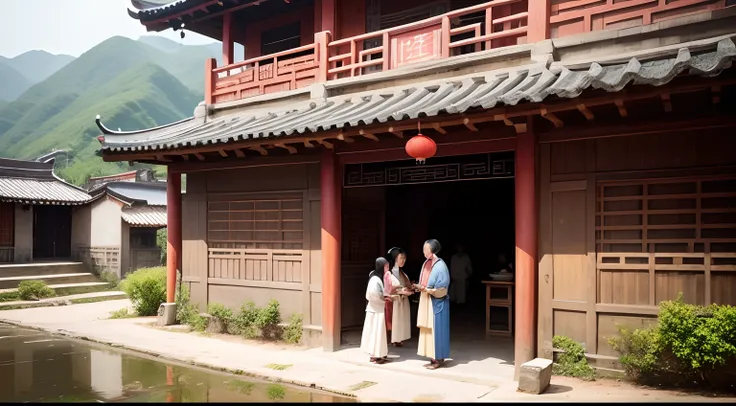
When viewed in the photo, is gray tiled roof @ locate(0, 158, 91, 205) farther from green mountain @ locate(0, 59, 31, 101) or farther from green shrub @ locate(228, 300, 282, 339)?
green mountain @ locate(0, 59, 31, 101)


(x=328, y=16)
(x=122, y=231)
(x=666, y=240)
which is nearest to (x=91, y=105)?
(x=122, y=231)

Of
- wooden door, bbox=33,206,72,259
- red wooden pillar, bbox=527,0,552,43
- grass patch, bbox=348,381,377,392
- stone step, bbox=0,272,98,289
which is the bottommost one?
stone step, bbox=0,272,98,289

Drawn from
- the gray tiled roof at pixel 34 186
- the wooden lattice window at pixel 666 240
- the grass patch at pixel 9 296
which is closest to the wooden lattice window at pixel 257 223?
the wooden lattice window at pixel 666 240

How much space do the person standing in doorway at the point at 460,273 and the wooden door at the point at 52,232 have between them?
56.0ft

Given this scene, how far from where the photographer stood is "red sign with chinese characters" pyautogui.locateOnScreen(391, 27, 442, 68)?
9430mm

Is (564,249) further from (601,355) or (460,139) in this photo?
(460,139)

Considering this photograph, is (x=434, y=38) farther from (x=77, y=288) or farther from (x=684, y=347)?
(x=77, y=288)

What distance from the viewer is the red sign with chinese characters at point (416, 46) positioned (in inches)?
371

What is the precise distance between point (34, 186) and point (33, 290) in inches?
285

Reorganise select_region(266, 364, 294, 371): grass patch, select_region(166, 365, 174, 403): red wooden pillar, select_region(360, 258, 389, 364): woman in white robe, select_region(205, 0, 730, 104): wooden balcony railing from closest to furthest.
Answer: select_region(166, 365, 174, 403): red wooden pillar → select_region(205, 0, 730, 104): wooden balcony railing → select_region(266, 364, 294, 371): grass patch → select_region(360, 258, 389, 364): woman in white robe

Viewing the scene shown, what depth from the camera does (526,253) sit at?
24.4ft

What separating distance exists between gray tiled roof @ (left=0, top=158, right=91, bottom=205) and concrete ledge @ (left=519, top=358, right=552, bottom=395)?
20384mm

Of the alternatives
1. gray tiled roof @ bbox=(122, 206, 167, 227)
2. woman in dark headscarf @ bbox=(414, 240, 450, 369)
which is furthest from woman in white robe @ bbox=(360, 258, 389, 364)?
gray tiled roof @ bbox=(122, 206, 167, 227)

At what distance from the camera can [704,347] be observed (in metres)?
6.06
